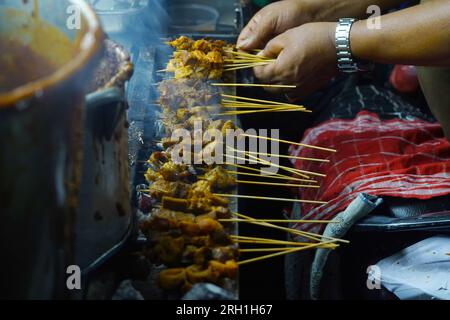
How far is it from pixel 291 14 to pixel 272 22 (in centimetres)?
19

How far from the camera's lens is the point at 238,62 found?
4.11 metres

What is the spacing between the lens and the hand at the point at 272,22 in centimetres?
415

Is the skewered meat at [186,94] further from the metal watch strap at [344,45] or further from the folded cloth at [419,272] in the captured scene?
the folded cloth at [419,272]

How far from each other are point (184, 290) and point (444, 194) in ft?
6.97

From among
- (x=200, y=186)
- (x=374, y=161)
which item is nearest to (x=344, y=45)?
(x=374, y=161)

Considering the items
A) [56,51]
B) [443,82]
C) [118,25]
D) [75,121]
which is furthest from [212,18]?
[75,121]

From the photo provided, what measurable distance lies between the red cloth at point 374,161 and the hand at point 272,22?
3.42ft

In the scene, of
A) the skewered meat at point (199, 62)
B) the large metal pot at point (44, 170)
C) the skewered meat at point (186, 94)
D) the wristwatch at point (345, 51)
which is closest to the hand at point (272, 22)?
the skewered meat at point (199, 62)

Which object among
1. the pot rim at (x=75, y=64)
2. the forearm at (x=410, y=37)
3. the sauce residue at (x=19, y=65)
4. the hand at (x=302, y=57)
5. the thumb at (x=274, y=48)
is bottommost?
the pot rim at (x=75, y=64)

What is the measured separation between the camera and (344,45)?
11.2 feet

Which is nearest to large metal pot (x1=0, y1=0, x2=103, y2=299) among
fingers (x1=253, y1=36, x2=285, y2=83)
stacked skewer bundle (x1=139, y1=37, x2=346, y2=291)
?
stacked skewer bundle (x1=139, y1=37, x2=346, y2=291)

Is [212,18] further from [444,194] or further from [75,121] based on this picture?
[75,121]

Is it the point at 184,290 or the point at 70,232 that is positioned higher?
the point at 70,232

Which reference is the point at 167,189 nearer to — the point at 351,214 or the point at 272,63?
the point at 351,214
